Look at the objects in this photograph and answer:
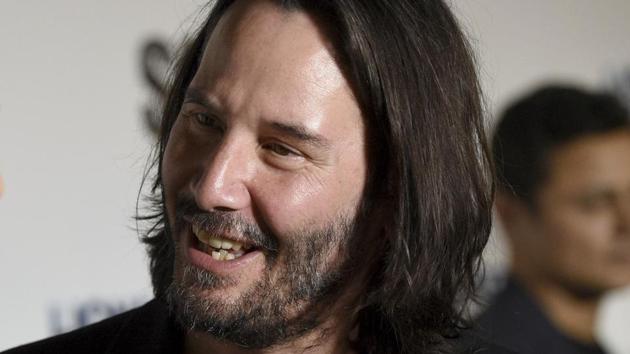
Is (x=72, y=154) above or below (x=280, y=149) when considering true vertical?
below

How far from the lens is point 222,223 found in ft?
4.38

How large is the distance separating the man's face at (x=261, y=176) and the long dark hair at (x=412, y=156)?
4cm

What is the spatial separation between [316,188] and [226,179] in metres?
0.14

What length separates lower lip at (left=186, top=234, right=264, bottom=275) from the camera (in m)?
1.36

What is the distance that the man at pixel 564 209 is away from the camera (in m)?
3.11

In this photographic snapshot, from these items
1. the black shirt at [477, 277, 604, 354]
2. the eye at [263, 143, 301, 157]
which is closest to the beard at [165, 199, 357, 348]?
the eye at [263, 143, 301, 157]

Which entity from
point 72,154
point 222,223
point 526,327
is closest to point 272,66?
point 222,223

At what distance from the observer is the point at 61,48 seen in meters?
2.05

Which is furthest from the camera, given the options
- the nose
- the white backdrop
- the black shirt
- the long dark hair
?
the black shirt

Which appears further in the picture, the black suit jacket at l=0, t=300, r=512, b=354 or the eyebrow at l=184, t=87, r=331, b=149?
the black suit jacket at l=0, t=300, r=512, b=354

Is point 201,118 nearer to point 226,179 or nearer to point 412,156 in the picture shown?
point 226,179

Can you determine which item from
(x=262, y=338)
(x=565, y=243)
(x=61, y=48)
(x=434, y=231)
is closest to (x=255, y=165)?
(x=262, y=338)

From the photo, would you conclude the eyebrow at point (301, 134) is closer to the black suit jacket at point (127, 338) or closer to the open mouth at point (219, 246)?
the open mouth at point (219, 246)

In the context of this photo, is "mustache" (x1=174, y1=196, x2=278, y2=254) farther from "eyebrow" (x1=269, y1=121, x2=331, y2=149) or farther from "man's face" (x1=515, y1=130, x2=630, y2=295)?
"man's face" (x1=515, y1=130, x2=630, y2=295)
